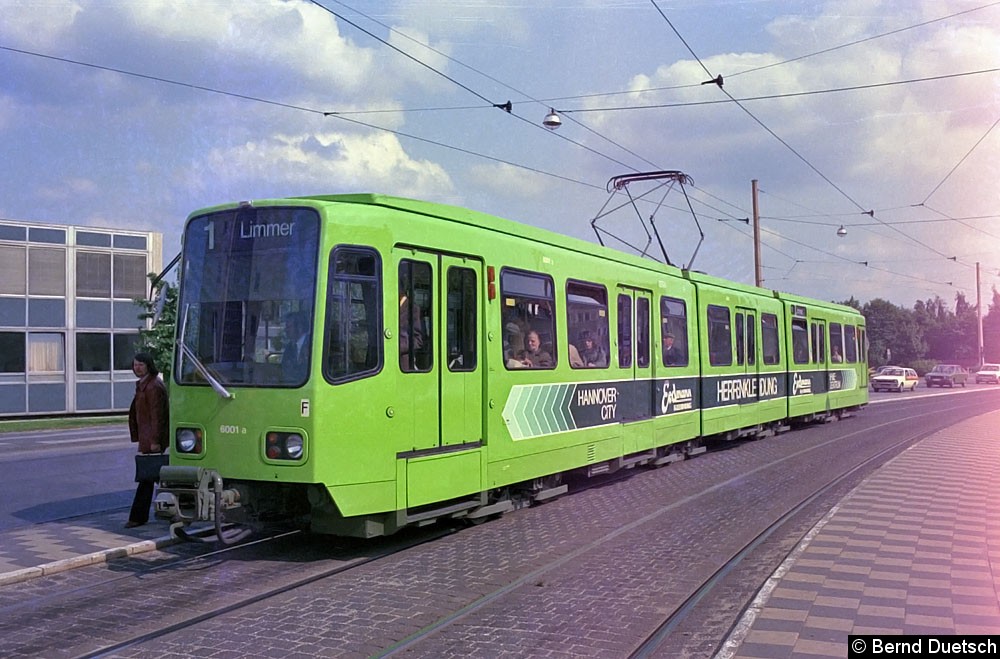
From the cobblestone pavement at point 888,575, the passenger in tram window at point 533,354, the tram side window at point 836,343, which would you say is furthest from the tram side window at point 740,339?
the passenger in tram window at point 533,354

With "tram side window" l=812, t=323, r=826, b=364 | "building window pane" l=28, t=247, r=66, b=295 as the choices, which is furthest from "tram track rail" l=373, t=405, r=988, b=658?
"building window pane" l=28, t=247, r=66, b=295

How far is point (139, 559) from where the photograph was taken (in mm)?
7973

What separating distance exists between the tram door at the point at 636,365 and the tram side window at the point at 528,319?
7.52ft

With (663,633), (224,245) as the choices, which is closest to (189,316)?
(224,245)

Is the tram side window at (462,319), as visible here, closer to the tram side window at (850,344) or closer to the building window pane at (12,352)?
the tram side window at (850,344)

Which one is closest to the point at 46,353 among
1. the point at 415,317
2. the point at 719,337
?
the point at 719,337

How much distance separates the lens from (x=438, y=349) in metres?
8.44

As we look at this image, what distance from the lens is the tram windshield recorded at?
293 inches

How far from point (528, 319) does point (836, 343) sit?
1727 centimetres

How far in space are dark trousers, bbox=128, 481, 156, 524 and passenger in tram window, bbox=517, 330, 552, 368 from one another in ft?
13.4

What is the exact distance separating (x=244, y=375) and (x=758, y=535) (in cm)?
522

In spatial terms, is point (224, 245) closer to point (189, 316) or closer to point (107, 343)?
point (189, 316)

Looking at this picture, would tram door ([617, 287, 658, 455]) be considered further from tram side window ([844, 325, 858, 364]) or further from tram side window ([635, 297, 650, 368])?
tram side window ([844, 325, 858, 364])

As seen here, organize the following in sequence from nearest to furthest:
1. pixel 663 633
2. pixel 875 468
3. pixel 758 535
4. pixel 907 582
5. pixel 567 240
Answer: pixel 663 633, pixel 907 582, pixel 758 535, pixel 567 240, pixel 875 468
